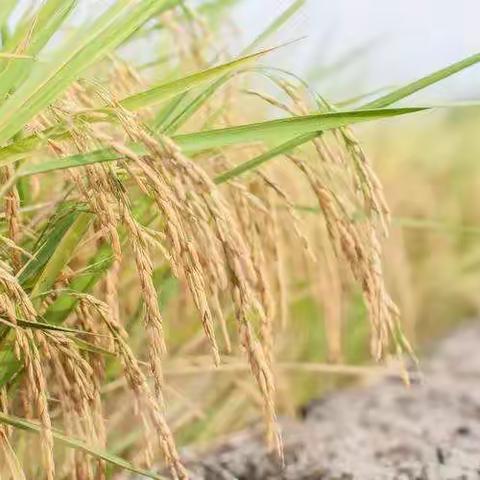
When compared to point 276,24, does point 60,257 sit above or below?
below

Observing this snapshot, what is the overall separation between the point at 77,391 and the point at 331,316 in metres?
1.18

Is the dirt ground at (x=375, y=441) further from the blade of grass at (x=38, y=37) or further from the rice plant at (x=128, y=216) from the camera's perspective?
the blade of grass at (x=38, y=37)

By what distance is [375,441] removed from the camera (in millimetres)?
2316

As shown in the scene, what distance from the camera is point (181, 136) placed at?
56.3 inches

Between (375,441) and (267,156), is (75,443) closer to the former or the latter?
(267,156)

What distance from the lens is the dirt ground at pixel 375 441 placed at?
1975 mm

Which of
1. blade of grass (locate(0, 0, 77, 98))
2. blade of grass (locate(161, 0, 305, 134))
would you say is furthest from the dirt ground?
blade of grass (locate(0, 0, 77, 98))

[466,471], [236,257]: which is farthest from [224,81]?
[466,471]

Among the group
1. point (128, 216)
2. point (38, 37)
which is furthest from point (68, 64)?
point (128, 216)

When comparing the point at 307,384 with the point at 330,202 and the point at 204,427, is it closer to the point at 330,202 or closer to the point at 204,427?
the point at 204,427

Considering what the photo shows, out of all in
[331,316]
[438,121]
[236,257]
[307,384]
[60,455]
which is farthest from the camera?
[438,121]

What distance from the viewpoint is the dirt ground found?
6.48ft

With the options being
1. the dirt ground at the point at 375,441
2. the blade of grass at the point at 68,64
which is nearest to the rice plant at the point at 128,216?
the blade of grass at the point at 68,64

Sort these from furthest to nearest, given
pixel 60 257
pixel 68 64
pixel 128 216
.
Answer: pixel 60 257 < pixel 68 64 < pixel 128 216
